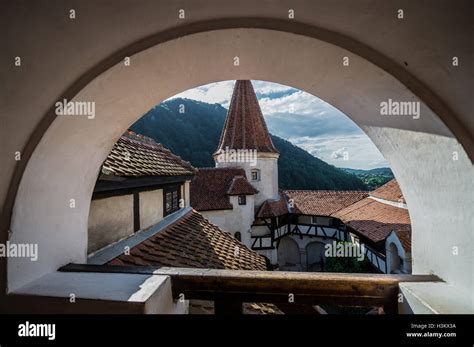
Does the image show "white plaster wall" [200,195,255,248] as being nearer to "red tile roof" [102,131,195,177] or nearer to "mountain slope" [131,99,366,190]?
"red tile roof" [102,131,195,177]

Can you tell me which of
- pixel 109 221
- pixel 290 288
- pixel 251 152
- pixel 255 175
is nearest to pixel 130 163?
pixel 109 221

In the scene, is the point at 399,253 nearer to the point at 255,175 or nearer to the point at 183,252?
the point at 183,252

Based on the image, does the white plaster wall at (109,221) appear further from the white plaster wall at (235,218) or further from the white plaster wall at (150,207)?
the white plaster wall at (235,218)

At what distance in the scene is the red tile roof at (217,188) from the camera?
16.7 metres

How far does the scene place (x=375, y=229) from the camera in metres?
13.3

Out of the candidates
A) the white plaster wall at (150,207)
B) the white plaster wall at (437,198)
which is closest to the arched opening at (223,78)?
the white plaster wall at (437,198)

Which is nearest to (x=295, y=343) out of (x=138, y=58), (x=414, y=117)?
(x=414, y=117)

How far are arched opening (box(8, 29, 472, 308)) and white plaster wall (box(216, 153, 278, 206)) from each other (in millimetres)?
18208

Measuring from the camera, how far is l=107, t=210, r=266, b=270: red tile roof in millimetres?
3000

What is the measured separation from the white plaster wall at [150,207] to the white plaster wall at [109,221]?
0.40m

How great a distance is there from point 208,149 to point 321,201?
85.4 feet

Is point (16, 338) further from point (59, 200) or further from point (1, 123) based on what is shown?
point (1, 123)

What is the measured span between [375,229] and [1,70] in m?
15.1

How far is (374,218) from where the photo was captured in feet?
48.7
